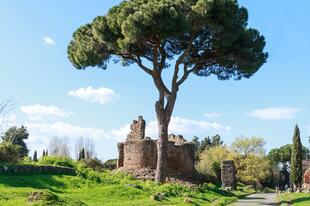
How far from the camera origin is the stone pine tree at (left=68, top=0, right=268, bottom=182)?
90.7 feet

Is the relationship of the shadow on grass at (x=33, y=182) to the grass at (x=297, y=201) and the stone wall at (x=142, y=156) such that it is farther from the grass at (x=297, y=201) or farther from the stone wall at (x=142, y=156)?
the stone wall at (x=142, y=156)

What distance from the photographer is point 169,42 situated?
32.1 meters

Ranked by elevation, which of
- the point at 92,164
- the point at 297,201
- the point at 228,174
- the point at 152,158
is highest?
the point at 152,158

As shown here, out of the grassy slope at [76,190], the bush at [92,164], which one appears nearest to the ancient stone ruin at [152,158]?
the bush at [92,164]

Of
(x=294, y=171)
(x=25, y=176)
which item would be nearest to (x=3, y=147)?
(x=25, y=176)

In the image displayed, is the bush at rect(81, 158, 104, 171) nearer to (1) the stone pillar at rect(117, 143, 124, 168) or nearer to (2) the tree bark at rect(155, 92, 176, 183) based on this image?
(1) the stone pillar at rect(117, 143, 124, 168)

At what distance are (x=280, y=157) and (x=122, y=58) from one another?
2893 inches

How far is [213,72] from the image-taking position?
3416cm

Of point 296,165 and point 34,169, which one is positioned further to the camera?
point 296,165

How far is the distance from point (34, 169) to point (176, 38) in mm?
14166

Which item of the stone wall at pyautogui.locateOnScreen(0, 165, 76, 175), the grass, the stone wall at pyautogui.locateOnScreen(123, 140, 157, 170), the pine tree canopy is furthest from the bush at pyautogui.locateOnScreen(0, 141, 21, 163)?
the stone wall at pyautogui.locateOnScreen(123, 140, 157, 170)

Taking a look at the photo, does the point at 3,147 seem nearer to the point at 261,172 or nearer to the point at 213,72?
the point at 213,72

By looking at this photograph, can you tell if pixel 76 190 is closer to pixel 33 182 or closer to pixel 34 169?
pixel 33 182

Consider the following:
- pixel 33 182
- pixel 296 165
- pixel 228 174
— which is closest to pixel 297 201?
pixel 33 182
